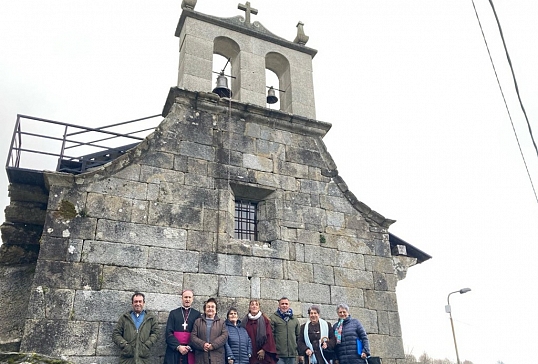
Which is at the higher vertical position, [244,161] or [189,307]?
[244,161]

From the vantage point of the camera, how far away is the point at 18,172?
6625mm

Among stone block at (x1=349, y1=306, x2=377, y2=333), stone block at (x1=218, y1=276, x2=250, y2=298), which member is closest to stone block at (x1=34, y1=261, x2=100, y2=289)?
A: stone block at (x1=218, y1=276, x2=250, y2=298)

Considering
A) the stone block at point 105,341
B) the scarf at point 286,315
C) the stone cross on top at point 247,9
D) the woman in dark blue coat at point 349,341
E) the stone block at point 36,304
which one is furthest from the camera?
the stone cross on top at point 247,9

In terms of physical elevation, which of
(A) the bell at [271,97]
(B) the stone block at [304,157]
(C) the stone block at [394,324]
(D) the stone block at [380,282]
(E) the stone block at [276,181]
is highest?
(A) the bell at [271,97]

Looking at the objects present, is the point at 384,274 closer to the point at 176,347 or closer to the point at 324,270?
the point at 324,270

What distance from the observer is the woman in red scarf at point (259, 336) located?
6.28 meters

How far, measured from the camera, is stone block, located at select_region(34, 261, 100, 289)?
5.99 m

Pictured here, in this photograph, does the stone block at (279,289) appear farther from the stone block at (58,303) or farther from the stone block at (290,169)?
the stone block at (58,303)

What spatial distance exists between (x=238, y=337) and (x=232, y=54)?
5.66 meters

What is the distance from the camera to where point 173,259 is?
268 inches

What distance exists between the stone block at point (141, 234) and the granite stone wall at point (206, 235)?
0.05ft

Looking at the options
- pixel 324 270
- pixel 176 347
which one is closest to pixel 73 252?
pixel 176 347

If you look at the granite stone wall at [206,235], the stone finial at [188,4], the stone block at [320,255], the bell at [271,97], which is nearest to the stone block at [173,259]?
the granite stone wall at [206,235]

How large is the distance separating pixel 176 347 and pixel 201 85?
14.8 feet
